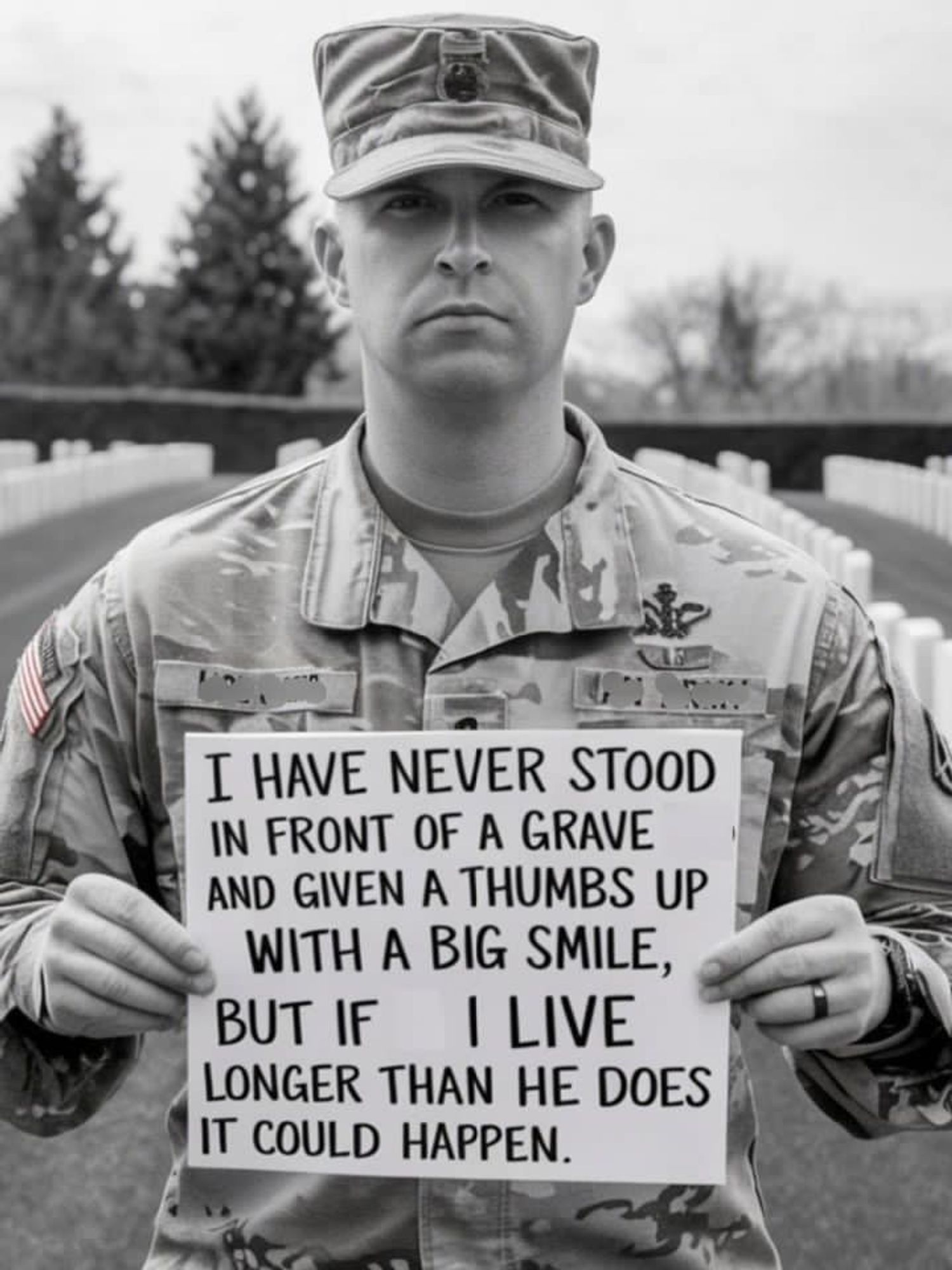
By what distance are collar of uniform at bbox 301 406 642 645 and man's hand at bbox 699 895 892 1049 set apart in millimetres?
407

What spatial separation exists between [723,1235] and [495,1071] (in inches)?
13.5

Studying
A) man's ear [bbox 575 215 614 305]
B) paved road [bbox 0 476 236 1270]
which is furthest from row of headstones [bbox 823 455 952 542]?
man's ear [bbox 575 215 614 305]

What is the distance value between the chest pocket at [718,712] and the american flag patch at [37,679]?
23.7 inches

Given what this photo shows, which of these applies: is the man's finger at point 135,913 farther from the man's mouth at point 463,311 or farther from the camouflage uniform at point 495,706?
the man's mouth at point 463,311

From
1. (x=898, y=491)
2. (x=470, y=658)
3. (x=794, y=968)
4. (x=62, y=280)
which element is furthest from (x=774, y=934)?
(x=62, y=280)

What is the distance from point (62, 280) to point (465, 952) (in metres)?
68.8

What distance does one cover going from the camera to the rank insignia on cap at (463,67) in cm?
233

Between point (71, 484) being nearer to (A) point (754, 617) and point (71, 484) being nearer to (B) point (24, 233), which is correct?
(A) point (754, 617)

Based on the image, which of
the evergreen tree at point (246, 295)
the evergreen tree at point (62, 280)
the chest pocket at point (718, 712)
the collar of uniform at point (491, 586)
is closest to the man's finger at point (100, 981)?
the collar of uniform at point (491, 586)

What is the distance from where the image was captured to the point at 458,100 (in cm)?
234

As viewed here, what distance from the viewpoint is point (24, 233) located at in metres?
70.2

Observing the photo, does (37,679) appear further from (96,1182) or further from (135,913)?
(96,1182)

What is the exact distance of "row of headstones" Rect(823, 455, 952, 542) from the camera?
2350cm

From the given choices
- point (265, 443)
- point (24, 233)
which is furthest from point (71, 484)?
point (24, 233)
